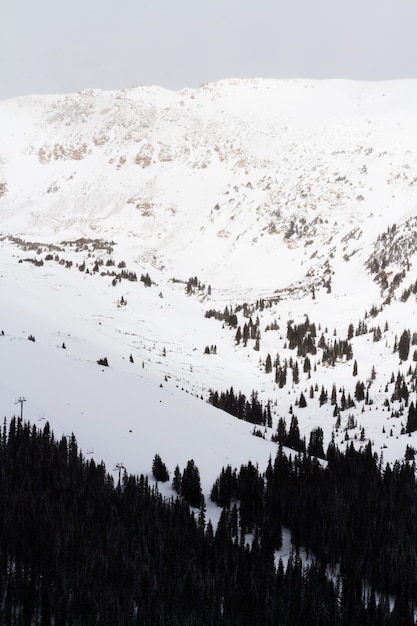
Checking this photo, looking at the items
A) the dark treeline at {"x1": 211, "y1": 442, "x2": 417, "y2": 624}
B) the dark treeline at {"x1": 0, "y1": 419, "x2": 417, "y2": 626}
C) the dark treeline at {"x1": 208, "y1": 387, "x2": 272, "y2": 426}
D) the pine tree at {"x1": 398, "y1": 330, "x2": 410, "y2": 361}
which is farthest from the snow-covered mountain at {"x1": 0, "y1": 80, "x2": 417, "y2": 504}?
the dark treeline at {"x1": 0, "y1": 419, "x2": 417, "y2": 626}

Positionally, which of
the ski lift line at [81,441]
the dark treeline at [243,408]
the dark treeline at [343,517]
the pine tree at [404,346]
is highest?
the pine tree at [404,346]

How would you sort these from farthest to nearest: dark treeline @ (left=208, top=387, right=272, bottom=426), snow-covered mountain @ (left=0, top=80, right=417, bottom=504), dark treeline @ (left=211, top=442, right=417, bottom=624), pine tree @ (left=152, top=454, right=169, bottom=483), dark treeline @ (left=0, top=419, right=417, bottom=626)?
dark treeline @ (left=208, top=387, right=272, bottom=426)
snow-covered mountain @ (left=0, top=80, right=417, bottom=504)
pine tree @ (left=152, top=454, right=169, bottom=483)
dark treeline @ (left=211, top=442, right=417, bottom=624)
dark treeline @ (left=0, top=419, right=417, bottom=626)

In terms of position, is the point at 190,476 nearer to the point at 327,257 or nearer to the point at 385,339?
the point at 385,339

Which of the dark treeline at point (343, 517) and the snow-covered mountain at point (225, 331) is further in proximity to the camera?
the snow-covered mountain at point (225, 331)

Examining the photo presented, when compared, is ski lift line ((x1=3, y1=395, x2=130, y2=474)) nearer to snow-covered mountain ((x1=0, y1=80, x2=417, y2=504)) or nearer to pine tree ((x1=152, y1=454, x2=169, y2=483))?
snow-covered mountain ((x1=0, y1=80, x2=417, y2=504))

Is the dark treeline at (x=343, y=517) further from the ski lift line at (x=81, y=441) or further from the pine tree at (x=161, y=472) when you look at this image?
the ski lift line at (x=81, y=441)

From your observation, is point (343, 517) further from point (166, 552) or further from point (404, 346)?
point (404, 346)

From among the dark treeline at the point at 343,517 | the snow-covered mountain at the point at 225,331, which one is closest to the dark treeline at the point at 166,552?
the dark treeline at the point at 343,517

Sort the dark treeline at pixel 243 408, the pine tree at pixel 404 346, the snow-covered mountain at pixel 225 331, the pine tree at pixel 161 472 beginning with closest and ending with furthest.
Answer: the pine tree at pixel 161 472
the snow-covered mountain at pixel 225 331
the dark treeline at pixel 243 408
the pine tree at pixel 404 346

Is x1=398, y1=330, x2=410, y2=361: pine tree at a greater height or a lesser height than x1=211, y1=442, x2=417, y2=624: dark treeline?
greater
